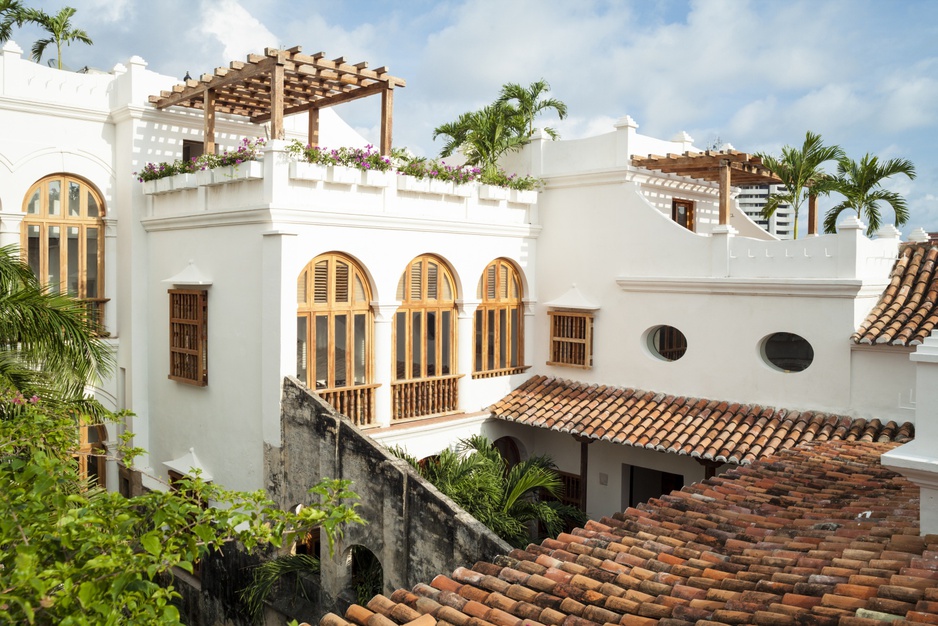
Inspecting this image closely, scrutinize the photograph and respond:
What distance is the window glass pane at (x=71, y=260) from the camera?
16.0 m

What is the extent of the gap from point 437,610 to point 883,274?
11.2m

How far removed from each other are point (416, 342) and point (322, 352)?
7.30ft

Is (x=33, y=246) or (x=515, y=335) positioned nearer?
(x=33, y=246)

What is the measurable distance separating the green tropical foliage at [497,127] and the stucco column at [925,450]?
11.4 meters

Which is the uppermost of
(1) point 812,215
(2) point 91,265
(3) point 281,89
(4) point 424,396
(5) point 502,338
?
(3) point 281,89

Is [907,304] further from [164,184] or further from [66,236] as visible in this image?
[66,236]

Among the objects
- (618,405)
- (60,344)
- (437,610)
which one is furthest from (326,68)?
(437,610)

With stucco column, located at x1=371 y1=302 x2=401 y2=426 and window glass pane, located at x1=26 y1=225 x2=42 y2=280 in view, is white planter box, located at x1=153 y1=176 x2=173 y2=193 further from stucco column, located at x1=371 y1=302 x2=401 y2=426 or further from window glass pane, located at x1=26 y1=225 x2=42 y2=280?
stucco column, located at x1=371 y1=302 x2=401 y2=426

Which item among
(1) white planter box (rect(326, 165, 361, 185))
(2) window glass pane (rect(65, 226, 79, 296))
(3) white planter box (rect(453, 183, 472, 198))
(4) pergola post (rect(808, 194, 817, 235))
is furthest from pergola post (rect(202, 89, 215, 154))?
(4) pergola post (rect(808, 194, 817, 235))

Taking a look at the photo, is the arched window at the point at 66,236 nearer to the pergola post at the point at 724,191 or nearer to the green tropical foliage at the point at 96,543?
the green tropical foliage at the point at 96,543

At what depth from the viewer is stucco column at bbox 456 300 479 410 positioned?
16234 millimetres

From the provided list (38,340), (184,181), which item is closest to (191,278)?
(184,181)

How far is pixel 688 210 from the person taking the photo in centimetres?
1817

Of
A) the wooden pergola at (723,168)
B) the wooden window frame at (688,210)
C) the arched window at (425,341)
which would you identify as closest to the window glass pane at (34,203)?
the arched window at (425,341)
